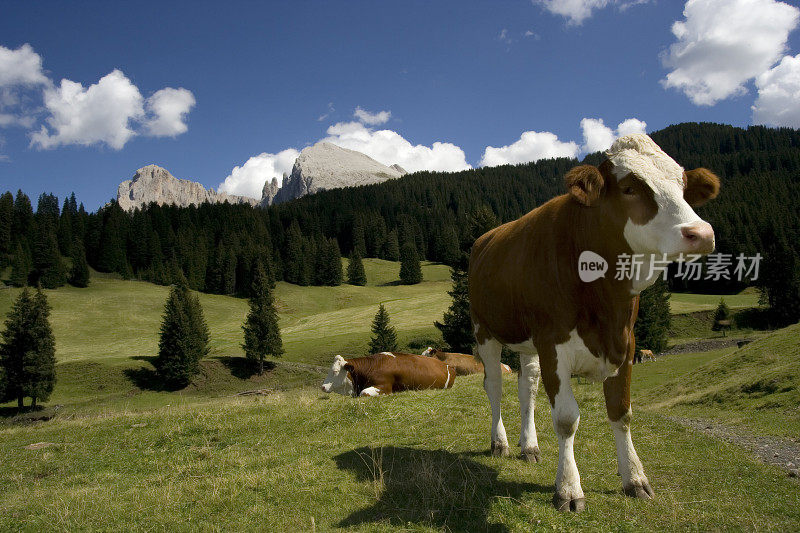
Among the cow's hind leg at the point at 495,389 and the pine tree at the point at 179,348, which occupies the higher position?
the cow's hind leg at the point at 495,389

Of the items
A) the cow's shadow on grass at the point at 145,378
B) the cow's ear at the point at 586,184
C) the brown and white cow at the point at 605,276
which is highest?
the cow's ear at the point at 586,184

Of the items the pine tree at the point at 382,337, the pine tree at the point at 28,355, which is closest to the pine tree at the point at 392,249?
the pine tree at the point at 382,337

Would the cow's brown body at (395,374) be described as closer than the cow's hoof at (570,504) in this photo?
No

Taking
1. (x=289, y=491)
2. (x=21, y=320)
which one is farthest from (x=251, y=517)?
(x=21, y=320)

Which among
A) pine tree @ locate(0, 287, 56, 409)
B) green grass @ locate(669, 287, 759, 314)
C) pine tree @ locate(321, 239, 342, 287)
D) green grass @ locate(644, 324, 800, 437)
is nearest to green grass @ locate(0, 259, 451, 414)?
pine tree @ locate(0, 287, 56, 409)

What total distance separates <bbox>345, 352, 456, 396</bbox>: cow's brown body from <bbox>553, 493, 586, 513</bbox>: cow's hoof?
32.3 ft

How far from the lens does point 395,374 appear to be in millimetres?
14344

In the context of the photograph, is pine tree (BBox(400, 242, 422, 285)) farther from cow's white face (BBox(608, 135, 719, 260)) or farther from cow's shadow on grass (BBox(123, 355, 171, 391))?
cow's white face (BBox(608, 135, 719, 260))

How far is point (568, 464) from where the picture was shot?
4418mm

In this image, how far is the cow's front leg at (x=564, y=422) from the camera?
4379 millimetres

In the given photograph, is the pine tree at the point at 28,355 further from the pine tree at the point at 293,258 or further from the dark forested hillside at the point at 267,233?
the pine tree at the point at 293,258

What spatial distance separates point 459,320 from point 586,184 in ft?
113

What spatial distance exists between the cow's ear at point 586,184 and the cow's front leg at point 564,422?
150 cm

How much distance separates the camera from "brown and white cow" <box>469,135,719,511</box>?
3.95 metres
